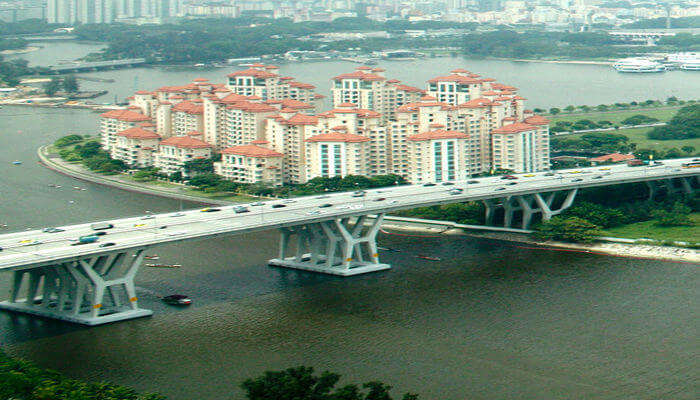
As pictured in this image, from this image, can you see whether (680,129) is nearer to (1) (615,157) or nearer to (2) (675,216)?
(1) (615,157)

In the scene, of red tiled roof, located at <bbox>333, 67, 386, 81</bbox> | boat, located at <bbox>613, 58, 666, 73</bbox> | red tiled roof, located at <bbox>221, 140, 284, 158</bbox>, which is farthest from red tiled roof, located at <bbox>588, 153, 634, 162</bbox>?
boat, located at <bbox>613, 58, 666, 73</bbox>

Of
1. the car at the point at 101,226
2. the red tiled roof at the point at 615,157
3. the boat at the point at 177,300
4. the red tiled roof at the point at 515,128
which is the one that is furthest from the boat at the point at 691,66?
the boat at the point at 177,300

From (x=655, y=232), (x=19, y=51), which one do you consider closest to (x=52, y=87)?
(x=19, y=51)

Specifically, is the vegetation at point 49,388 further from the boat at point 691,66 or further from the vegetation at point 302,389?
the boat at point 691,66

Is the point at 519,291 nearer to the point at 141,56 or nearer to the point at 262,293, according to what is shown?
the point at 262,293

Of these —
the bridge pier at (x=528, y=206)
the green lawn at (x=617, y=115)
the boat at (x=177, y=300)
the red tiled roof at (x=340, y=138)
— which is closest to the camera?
the boat at (x=177, y=300)
